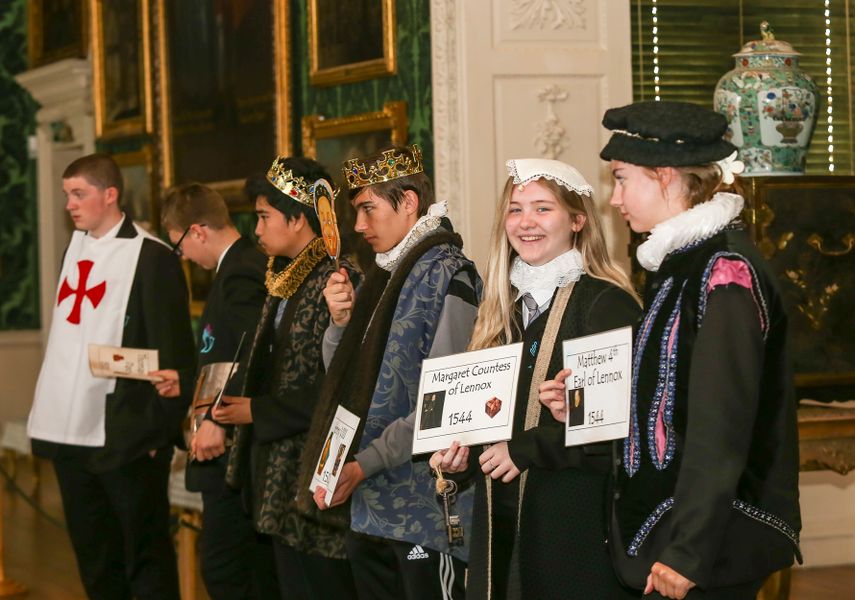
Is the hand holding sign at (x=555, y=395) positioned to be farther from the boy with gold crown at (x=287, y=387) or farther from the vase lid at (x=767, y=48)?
the vase lid at (x=767, y=48)

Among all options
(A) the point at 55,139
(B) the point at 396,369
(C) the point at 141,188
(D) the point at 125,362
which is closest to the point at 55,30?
(A) the point at 55,139

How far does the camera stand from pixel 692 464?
2379 mm

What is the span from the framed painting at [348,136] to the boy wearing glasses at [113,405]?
3.50 ft

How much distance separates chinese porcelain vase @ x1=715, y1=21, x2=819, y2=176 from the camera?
4879 mm

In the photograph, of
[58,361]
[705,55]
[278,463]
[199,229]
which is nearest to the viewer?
[278,463]

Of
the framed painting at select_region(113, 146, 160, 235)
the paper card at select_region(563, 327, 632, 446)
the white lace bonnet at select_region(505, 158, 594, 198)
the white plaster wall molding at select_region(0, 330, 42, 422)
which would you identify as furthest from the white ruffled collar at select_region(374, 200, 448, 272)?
the white plaster wall molding at select_region(0, 330, 42, 422)

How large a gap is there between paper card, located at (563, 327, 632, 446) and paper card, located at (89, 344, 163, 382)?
2.26 m

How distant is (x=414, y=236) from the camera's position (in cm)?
358

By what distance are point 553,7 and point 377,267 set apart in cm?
223

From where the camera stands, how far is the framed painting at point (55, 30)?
10.3 metres

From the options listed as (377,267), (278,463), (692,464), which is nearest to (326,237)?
(377,267)

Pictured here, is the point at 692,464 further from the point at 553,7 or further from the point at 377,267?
the point at 553,7

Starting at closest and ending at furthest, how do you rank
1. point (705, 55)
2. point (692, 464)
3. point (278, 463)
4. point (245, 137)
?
point (692, 464) < point (278, 463) < point (705, 55) < point (245, 137)

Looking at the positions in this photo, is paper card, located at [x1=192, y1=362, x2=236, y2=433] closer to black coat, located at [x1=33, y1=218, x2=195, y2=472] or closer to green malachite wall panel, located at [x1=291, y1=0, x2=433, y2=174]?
black coat, located at [x1=33, y1=218, x2=195, y2=472]
